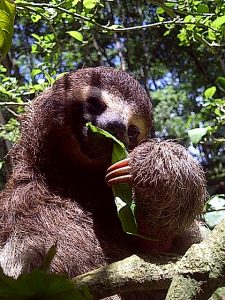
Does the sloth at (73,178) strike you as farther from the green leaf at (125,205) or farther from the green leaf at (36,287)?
the green leaf at (36,287)

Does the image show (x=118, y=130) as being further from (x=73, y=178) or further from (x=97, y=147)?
(x=73, y=178)

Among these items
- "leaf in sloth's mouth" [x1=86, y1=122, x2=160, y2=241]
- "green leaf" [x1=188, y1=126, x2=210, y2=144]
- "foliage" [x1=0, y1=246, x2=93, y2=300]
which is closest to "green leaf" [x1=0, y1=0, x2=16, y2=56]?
"foliage" [x1=0, y1=246, x2=93, y2=300]

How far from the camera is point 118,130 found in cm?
164

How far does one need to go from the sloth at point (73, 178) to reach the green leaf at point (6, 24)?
0.75 metres

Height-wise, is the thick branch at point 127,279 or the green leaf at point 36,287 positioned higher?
the green leaf at point 36,287

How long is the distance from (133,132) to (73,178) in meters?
0.30

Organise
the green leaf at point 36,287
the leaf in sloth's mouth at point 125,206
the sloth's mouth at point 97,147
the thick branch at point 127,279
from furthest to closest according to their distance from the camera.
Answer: the sloth's mouth at point 97,147, the leaf in sloth's mouth at point 125,206, the thick branch at point 127,279, the green leaf at point 36,287

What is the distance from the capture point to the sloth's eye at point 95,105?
1812 mm

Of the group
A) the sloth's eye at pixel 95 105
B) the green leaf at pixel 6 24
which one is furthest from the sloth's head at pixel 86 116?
the green leaf at pixel 6 24

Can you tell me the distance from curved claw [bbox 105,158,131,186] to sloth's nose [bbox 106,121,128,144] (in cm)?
25

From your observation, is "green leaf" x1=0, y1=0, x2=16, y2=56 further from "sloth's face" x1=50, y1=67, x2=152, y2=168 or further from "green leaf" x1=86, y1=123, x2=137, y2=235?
"sloth's face" x1=50, y1=67, x2=152, y2=168

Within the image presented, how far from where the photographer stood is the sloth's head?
169 cm

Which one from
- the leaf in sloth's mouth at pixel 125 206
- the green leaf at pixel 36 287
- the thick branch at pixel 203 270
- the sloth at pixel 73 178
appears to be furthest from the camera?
the sloth at pixel 73 178

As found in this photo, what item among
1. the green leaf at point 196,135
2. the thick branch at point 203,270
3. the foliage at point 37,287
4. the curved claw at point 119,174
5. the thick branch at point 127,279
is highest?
the foliage at point 37,287
